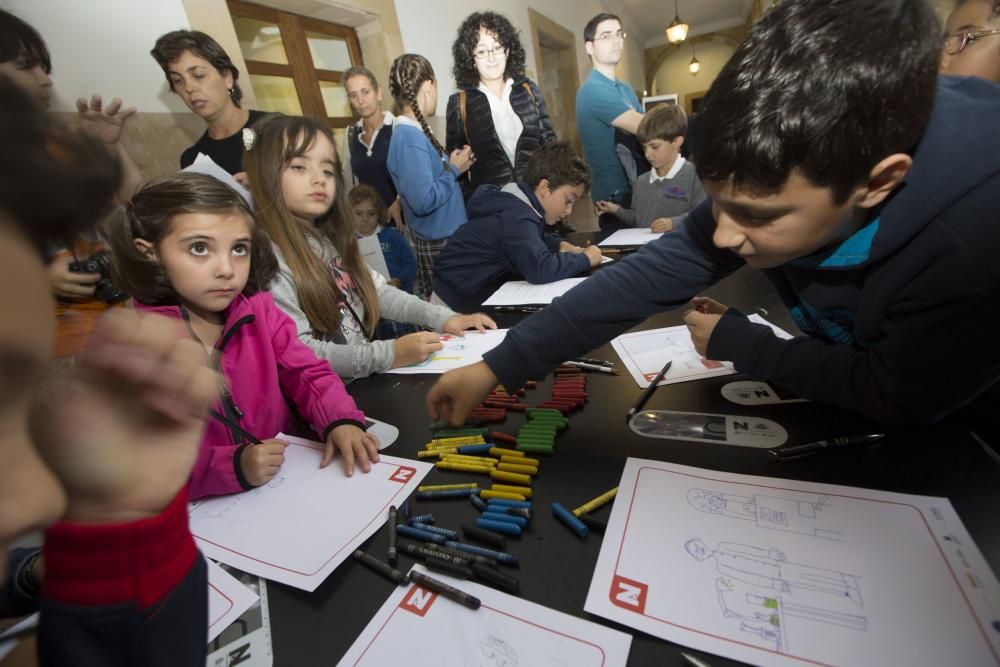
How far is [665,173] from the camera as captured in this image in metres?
2.15

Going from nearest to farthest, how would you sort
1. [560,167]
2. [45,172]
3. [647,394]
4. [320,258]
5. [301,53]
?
[45,172] → [647,394] → [320,258] → [560,167] → [301,53]

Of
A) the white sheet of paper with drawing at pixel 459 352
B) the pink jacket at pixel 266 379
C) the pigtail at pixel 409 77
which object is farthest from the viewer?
the pigtail at pixel 409 77

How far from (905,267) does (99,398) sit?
29.7 inches

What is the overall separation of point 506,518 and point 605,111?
223 centimetres

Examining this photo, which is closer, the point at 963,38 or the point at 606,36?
the point at 963,38

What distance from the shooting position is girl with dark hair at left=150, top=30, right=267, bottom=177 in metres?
1.49

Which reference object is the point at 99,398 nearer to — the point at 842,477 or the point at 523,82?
the point at 842,477

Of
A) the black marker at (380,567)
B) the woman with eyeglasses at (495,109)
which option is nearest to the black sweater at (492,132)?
the woman with eyeglasses at (495,109)

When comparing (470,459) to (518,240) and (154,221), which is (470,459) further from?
(518,240)

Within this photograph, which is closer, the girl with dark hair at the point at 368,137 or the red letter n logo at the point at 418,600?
the red letter n logo at the point at 418,600

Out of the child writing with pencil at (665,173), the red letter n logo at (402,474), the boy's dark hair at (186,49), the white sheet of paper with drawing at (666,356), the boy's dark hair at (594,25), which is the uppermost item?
the boy's dark hair at (594,25)

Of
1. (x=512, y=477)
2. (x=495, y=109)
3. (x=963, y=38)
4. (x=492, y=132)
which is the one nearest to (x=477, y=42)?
(x=495, y=109)

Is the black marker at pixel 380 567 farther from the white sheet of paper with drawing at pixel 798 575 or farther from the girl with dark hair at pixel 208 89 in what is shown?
the girl with dark hair at pixel 208 89

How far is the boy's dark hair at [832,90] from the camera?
426 millimetres
